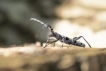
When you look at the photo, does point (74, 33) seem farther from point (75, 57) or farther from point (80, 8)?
point (75, 57)

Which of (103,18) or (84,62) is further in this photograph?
(103,18)

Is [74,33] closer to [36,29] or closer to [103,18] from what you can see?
[103,18]

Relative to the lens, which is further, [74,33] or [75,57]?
[74,33]

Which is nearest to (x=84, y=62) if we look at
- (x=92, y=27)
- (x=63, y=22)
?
(x=92, y=27)

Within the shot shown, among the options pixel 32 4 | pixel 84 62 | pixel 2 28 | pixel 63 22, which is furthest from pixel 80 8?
pixel 84 62

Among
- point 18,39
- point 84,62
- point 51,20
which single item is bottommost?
point 84,62

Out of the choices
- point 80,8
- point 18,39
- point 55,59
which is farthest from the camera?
point 18,39

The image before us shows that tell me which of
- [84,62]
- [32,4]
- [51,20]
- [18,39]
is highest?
[32,4]

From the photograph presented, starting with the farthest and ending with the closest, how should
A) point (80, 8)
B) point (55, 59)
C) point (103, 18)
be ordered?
point (80, 8) < point (103, 18) < point (55, 59)

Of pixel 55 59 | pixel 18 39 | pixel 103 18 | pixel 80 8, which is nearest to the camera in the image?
pixel 55 59

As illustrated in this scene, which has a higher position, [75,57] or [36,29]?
[36,29]
